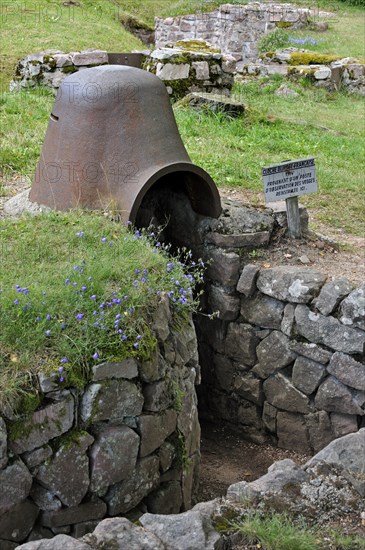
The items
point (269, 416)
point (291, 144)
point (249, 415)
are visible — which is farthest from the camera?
point (291, 144)

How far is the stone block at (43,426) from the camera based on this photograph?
3.91 meters

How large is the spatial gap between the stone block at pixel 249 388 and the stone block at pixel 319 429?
45cm

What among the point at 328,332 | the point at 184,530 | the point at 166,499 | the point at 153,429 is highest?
the point at 184,530

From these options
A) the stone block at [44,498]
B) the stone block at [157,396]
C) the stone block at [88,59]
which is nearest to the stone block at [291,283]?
the stone block at [157,396]

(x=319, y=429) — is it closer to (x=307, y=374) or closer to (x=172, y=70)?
(x=307, y=374)

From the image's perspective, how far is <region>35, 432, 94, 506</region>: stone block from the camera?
400cm

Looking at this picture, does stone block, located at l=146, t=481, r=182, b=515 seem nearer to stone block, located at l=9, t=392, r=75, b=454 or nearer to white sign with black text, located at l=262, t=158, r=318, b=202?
stone block, located at l=9, t=392, r=75, b=454

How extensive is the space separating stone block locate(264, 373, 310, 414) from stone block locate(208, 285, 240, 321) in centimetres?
60

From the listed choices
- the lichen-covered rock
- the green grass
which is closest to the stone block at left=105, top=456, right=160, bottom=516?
the lichen-covered rock

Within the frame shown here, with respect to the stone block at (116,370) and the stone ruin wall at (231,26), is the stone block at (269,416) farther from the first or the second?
the stone ruin wall at (231,26)

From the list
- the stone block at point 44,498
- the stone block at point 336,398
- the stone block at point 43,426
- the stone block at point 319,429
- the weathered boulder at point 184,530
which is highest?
the weathered boulder at point 184,530

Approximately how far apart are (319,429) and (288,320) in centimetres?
86

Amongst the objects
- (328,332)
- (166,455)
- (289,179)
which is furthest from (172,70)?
(166,455)

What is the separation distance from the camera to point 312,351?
231 inches
